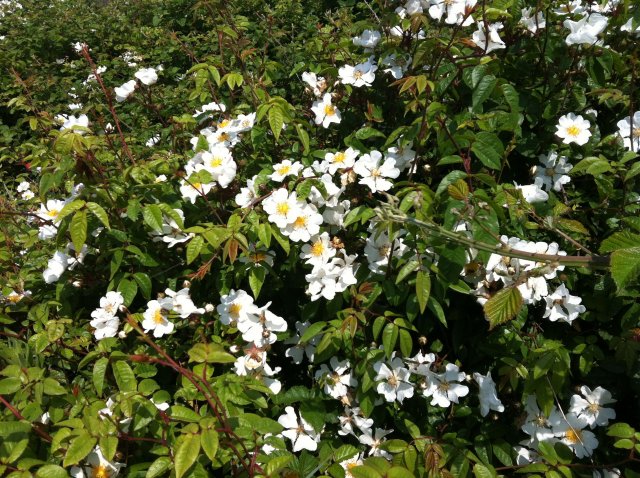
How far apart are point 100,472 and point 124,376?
0.83 feet

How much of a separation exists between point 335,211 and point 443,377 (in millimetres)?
630

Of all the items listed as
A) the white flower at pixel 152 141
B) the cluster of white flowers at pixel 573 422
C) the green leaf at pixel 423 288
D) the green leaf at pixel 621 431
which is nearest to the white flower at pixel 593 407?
the cluster of white flowers at pixel 573 422

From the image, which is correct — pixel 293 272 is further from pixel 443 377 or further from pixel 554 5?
pixel 554 5

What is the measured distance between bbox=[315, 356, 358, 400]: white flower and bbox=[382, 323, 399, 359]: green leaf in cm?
20

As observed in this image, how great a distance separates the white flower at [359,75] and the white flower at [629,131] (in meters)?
0.87

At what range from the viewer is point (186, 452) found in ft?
3.86

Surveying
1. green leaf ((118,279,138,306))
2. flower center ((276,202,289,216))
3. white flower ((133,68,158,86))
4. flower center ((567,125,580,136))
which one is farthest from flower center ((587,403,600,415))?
white flower ((133,68,158,86))

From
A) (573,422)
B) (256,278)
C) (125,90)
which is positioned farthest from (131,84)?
(573,422)

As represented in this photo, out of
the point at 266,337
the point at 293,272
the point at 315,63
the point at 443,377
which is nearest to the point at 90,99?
the point at 315,63

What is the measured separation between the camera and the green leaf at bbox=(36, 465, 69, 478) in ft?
3.95

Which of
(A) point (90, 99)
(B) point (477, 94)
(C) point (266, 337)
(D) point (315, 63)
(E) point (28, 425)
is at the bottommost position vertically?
(A) point (90, 99)

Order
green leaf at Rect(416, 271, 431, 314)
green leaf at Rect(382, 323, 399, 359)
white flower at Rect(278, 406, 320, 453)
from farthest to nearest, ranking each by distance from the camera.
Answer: white flower at Rect(278, 406, 320, 453)
green leaf at Rect(382, 323, 399, 359)
green leaf at Rect(416, 271, 431, 314)

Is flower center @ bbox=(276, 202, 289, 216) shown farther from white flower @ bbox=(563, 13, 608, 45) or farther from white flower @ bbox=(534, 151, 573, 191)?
white flower @ bbox=(563, 13, 608, 45)

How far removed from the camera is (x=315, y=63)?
2428mm
